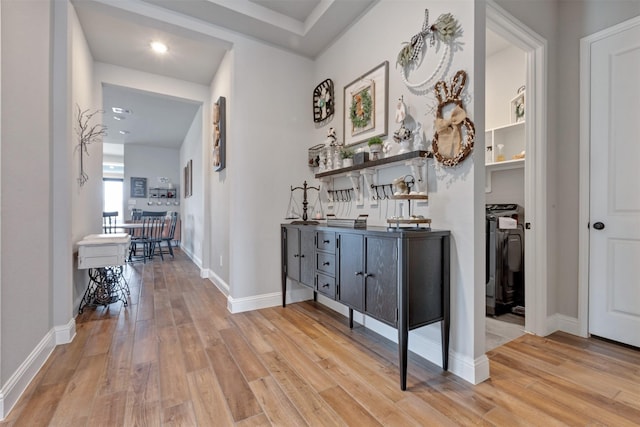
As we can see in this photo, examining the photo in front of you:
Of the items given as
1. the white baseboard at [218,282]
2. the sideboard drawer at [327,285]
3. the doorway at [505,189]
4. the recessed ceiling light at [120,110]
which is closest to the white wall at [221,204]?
the white baseboard at [218,282]

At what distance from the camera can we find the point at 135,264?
5.22 m

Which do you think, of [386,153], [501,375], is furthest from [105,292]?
[501,375]

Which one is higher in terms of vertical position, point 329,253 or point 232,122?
point 232,122

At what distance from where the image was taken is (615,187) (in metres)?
2.09

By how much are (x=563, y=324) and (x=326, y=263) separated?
1947mm

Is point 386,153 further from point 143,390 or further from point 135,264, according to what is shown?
point 135,264

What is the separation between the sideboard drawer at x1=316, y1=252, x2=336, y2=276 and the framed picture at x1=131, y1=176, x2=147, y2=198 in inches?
276

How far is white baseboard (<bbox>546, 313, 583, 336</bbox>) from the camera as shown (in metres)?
2.25

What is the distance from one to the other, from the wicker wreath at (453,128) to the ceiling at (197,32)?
3.87 ft

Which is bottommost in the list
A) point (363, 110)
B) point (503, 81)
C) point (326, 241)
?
point (326, 241)

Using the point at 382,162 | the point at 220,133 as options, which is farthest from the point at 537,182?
the point at 220,133

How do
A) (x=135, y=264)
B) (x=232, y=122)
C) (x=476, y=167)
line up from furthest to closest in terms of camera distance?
(x=135, y=264), (x=232, y=122), (x=476, y=167)

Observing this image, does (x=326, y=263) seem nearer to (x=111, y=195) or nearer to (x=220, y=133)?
(x=220, y=133)

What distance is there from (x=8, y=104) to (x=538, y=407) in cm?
305
